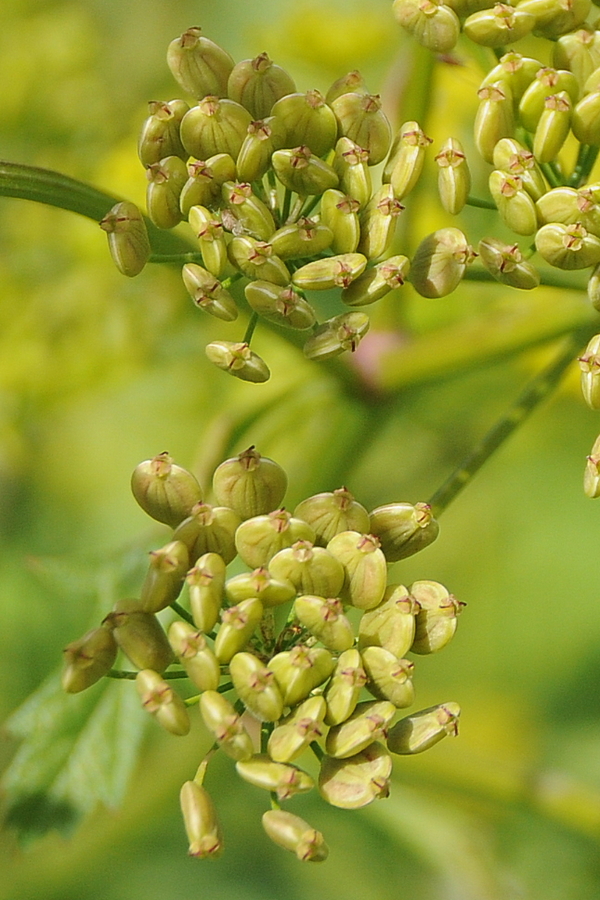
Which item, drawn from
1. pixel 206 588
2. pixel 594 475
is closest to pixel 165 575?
pixel 206 588

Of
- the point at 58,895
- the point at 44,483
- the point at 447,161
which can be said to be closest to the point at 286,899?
the point at 58,895

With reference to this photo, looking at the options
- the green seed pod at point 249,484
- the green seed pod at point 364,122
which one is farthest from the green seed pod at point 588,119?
the green seed pod at point 249,484

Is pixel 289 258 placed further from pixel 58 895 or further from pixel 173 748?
pixel 58 895

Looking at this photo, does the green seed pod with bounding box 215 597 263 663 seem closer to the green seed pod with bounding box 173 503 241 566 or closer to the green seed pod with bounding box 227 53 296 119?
the green seed pod with bounding box 173 503 241 566

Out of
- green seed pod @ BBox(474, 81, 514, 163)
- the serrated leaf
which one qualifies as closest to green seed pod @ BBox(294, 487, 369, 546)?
green seed pod @ BBox(474, 81, 514, 163)

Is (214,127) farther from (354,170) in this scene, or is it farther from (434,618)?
(434,618)

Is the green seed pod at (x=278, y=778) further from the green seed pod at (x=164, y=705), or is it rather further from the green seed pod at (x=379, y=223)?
the green seed pod at (x=379, y=223)
